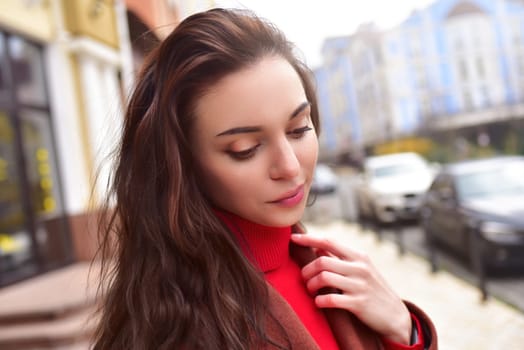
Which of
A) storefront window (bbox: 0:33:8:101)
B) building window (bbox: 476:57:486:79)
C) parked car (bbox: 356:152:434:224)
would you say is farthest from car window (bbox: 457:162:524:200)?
building window (bbox: 476:57:486:79)

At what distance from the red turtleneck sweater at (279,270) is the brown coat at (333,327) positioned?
18mm

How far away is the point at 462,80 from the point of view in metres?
21.5

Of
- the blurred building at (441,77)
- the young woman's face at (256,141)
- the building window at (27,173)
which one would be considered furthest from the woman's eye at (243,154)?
the blurred building at (441,77)

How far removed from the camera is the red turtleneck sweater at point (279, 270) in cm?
85

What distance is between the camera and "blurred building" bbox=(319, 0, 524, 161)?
14.8m

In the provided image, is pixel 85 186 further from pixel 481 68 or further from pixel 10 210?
pixel 481 68

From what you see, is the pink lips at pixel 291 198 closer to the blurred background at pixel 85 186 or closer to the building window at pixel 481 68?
the blurred background at pixel 85 186

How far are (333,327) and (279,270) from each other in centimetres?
13

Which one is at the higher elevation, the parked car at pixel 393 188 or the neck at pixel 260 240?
the neck at pixel 260 240

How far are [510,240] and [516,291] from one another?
531mm

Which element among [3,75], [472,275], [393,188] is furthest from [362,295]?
[393,188]

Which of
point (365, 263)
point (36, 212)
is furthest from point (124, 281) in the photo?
point (36, 212)

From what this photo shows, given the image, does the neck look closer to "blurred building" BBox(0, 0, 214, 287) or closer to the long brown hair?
the long brown hair

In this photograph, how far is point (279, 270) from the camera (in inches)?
35.2
